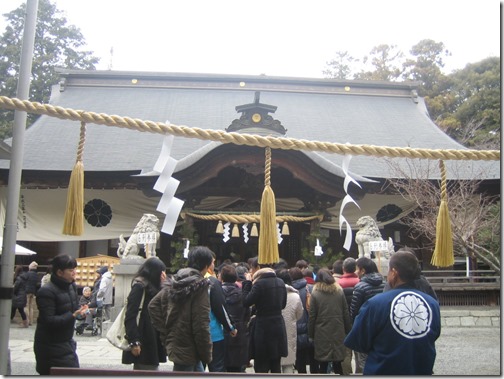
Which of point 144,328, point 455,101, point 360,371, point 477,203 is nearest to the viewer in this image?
point 144,328

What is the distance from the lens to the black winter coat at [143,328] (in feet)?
12.4

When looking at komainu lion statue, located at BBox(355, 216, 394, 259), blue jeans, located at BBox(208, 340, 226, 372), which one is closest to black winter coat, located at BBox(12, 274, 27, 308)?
blue jeans, located at BBox(208, 340, 226, 372)

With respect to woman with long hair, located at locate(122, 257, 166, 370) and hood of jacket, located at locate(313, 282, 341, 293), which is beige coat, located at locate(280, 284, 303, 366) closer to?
hood of jacket, located at locate(313, 282, 341, 293)

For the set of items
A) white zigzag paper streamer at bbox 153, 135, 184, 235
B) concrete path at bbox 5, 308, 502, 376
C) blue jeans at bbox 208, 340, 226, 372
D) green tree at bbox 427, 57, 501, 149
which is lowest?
concrete path at bbox 5, 308, 502, 376

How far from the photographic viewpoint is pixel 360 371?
500cm

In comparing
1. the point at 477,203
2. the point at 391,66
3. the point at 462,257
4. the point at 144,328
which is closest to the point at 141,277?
the point at 144,328

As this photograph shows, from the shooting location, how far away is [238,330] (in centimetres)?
504

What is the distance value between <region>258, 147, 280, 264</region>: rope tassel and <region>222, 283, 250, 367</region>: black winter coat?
5.42ft

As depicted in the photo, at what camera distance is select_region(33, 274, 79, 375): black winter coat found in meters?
3.56

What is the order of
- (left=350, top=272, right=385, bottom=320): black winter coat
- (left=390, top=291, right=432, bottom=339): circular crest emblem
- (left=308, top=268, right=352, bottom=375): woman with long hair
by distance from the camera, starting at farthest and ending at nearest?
(left=308, top=268, right=352, bottom=375): woman with long hair, (left=350, top=272, right=385, bottom=320): black winter coat, (left=390, top=291, right=432, bottom=339): circular crest emblem

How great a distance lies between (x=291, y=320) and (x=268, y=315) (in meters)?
0.51

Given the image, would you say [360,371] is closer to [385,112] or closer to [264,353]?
[264,353]

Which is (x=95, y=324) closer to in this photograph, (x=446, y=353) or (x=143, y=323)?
(x=143, y=323)

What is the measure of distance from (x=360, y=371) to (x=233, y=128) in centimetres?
631
